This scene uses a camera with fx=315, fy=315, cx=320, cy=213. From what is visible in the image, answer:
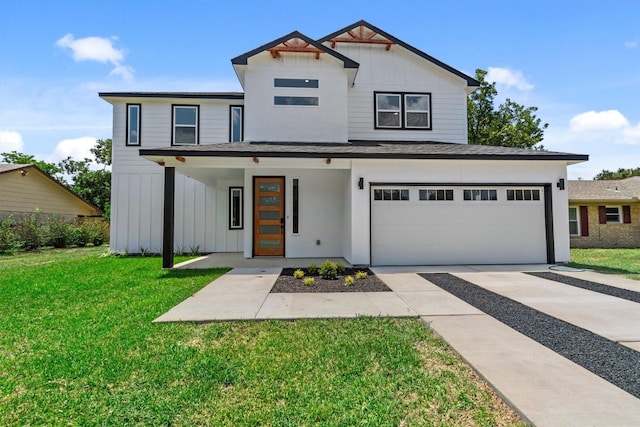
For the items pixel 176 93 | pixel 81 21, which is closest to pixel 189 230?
pixel 176 93

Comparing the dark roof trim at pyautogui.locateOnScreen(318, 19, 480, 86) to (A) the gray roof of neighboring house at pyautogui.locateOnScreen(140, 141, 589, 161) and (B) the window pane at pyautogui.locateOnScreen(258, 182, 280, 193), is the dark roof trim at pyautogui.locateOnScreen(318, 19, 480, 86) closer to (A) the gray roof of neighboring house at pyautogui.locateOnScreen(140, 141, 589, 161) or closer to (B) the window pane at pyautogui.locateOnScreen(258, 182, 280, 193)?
(A) the gray roof of neighboring house at pyautogui.locateOnScreen(140, 141, 589, 161)

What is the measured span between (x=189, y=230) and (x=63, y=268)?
4089mm

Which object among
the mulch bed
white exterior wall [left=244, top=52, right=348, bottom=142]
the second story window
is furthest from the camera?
the second story window

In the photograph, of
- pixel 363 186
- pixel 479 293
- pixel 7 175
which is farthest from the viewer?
pixel 7 175

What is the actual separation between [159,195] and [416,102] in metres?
10.4

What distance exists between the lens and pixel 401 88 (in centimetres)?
1205

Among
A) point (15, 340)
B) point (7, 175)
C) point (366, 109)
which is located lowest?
point (15, 340)

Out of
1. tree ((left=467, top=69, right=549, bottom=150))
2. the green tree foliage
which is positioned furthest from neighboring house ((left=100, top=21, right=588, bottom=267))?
the green tree foliage

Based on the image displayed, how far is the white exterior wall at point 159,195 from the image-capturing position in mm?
11859

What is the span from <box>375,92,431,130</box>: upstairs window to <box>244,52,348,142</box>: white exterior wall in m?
1.84

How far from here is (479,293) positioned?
226 inches

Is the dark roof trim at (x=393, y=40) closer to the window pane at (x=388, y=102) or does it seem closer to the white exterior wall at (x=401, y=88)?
the white exterior wall at (x=401, y=88)

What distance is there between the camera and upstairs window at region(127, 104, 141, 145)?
1198cm

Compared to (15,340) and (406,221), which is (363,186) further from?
(15,340)
